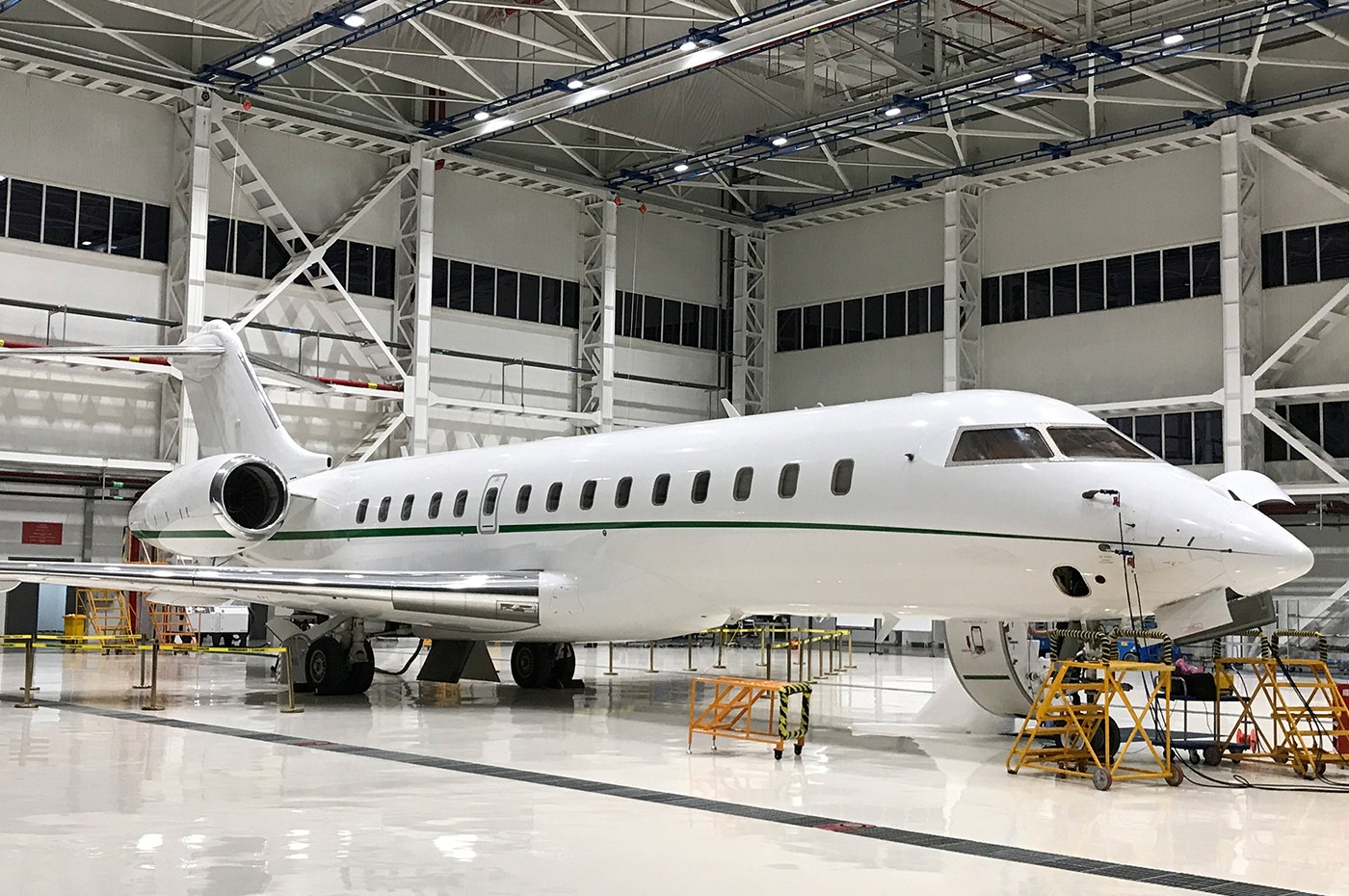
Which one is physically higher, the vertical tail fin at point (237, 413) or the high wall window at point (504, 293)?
the high wall window at point (504, 293)

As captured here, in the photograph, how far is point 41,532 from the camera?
3194cm

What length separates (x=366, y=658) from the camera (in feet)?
63.0

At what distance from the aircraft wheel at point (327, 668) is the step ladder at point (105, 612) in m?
12.6

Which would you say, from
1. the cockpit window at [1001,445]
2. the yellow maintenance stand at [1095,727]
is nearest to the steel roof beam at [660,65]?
the cockpit window at [1001,445]

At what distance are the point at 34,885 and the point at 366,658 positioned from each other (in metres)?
12.5

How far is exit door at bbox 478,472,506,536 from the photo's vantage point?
18156mm

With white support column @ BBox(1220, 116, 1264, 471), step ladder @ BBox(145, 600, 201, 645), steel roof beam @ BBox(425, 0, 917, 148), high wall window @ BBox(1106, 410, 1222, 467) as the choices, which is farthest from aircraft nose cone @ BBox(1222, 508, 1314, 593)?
step ladder @ BBox(145, 600, 201, 645)

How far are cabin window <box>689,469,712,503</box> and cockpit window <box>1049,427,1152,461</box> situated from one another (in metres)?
3.84

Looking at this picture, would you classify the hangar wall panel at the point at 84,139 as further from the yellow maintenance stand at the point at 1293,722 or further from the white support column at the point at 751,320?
the yellow maintenance stand at the point at 1293,722

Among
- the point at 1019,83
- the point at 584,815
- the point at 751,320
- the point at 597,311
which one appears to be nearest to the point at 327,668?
the point at 584,815

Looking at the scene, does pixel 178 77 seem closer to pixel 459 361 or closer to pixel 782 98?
pixel 459 361

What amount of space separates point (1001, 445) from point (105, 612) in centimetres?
2812

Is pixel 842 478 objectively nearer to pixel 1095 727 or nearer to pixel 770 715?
pixel 770 715

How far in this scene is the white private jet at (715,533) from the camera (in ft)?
39.6
